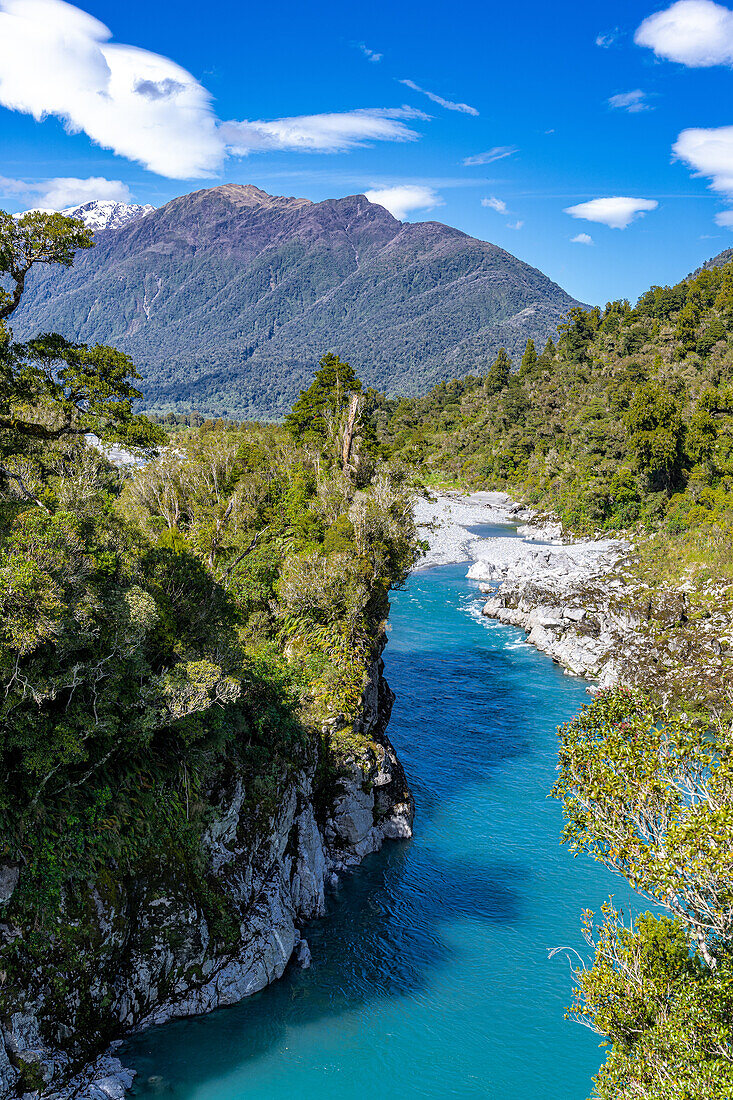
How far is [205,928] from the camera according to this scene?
1664 centimetres

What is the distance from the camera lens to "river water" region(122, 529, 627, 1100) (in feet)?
51.8

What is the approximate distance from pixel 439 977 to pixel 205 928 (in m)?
7.46

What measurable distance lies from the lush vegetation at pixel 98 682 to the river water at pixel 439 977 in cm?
281

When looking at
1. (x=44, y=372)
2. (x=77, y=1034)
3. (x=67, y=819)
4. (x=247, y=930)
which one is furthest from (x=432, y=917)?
(x=44, y=372)

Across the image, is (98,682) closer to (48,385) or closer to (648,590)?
(48,385)

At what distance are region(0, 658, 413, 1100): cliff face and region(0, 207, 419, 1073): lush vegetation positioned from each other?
0.20 metres

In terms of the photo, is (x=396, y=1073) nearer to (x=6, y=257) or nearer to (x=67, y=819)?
(x=67, y=819)

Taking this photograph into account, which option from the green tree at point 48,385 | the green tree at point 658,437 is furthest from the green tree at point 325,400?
the green tree at point 658,437

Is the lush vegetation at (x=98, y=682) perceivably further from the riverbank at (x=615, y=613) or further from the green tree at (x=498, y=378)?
the green tree at (x=498, y=378)

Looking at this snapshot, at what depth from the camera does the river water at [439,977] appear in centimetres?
1577

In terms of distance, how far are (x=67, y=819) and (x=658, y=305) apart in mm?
113721

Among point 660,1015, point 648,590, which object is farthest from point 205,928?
point 648,590

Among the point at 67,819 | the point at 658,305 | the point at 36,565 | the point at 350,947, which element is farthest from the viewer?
the point at 658,305

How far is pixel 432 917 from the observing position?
70.9ft
